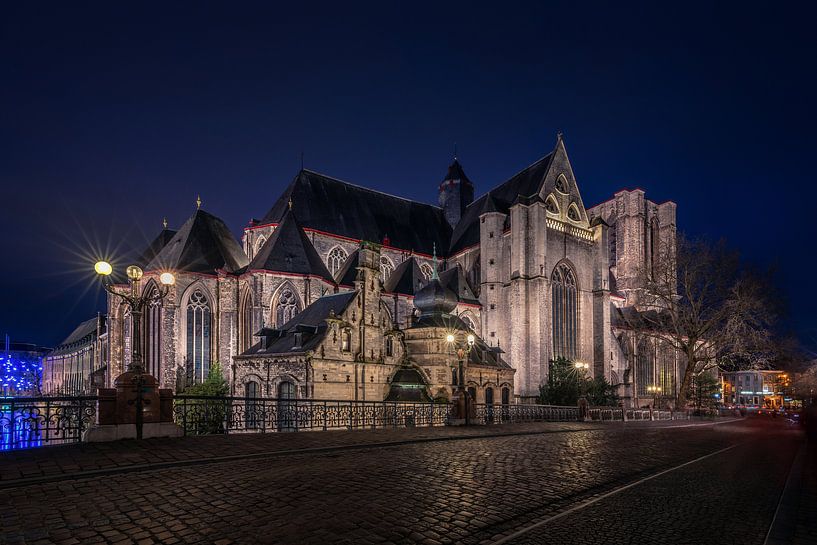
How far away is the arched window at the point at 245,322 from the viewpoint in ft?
116

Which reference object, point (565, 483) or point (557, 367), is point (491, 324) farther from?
point (565, 483)

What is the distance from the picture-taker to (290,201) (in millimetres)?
40844

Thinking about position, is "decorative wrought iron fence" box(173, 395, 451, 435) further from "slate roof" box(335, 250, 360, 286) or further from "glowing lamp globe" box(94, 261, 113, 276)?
"slate roof" box(335, 250, 360, 286)

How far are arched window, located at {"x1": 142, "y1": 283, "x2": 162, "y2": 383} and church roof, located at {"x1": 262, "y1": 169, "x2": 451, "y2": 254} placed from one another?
10682mm

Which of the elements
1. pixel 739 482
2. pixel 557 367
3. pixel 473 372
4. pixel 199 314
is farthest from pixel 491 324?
pixel 739 482

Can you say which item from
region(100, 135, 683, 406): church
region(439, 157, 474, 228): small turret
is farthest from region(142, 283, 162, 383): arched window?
region(439, 157, 474, 228): small turret

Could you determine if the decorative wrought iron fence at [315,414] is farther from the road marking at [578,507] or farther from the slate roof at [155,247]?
the slate roof at [155,247]

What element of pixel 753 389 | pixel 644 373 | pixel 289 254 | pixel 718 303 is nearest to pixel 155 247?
pixel 289 254

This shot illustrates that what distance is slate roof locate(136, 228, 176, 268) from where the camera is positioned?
40.5 meters

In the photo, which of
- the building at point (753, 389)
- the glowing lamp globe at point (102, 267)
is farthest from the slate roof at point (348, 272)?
the building at point (753, 389)

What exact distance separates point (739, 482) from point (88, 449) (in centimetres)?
1223

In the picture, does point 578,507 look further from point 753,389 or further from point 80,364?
point 753,389

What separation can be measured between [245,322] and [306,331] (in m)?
10.7

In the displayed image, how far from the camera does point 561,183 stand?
46.9 meters
